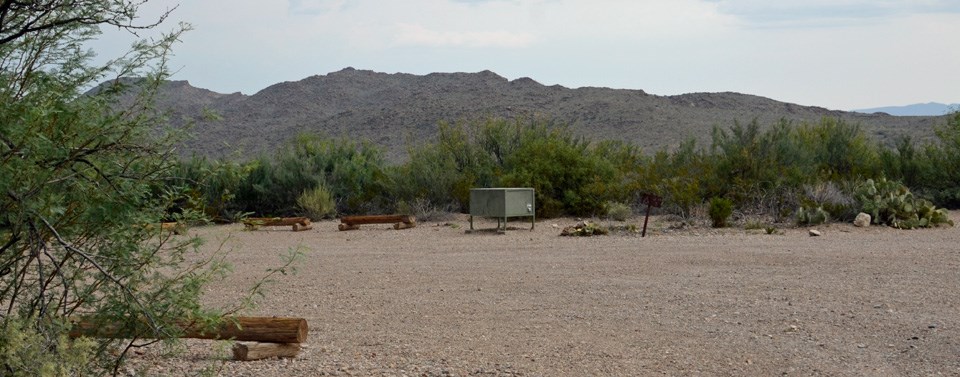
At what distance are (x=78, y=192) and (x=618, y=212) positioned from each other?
1673 cm

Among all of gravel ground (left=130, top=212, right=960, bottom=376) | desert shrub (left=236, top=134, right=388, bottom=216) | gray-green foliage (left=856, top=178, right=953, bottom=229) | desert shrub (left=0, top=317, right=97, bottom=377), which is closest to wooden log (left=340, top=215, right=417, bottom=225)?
gravel ground (left=130, top=212, right=960, bottom=376)

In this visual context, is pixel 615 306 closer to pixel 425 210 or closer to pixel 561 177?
pixel 561 177

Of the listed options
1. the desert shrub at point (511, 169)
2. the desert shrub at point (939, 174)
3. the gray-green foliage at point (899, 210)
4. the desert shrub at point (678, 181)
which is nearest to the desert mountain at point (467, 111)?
the desert shrub at point (511, 169)

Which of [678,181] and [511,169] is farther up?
[511,169]

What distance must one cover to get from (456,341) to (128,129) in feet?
12.4

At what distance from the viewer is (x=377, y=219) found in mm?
21328

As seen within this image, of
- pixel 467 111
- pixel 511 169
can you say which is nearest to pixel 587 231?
pixel 511 169

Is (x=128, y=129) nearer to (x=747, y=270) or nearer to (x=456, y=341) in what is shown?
(x=456, y=341)

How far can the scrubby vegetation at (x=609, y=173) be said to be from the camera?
21.5 m

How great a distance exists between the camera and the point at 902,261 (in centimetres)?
1409

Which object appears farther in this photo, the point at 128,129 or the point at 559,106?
the point at 559,106

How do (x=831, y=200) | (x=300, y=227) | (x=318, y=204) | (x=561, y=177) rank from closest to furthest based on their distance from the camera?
1. (x=831, y=200)
2. (x=300, y=227)
3. (x=561, y=177)
4. (x=318, y=204)

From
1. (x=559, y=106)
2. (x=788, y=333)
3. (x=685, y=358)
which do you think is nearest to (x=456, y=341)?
(x=685, y=358)

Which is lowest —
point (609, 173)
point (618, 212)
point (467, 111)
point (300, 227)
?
point (300, 227)
